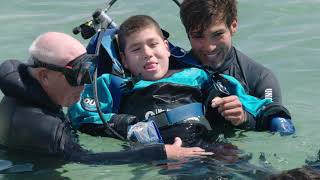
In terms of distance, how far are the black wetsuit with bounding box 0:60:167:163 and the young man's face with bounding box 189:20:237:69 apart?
1.32 meters

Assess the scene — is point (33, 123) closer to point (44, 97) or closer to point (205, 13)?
point (44, 97)

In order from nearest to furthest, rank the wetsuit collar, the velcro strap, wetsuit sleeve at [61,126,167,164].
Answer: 1. wetsuit sleeve at [61,126,167,164]
2. the velcro strap
3. the wetsuit collar

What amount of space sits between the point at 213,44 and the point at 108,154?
145 cm

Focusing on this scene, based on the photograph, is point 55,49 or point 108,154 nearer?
point 55,49

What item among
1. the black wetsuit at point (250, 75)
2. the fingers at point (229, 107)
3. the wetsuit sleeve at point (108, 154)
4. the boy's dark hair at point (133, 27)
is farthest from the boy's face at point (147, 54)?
the wetsuit sleeve at point (108, 154)

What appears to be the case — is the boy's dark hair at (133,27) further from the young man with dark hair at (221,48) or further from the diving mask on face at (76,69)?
the diving mask on face at (76,69)

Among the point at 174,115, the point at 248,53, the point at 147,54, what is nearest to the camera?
the point at 174,115

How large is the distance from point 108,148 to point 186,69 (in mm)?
858

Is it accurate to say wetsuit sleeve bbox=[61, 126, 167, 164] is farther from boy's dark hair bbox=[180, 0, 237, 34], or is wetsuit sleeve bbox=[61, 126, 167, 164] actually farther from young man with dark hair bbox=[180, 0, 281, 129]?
boy's dark hair bbox=[180, 0, 237, 34]

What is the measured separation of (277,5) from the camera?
9.19 meters

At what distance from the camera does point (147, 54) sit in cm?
510

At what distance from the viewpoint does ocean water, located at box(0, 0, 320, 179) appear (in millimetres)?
4551

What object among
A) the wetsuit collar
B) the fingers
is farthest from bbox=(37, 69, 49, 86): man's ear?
the wetsuit collar

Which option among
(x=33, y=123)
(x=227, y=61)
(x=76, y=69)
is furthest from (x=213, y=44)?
(x=33, y=123)
